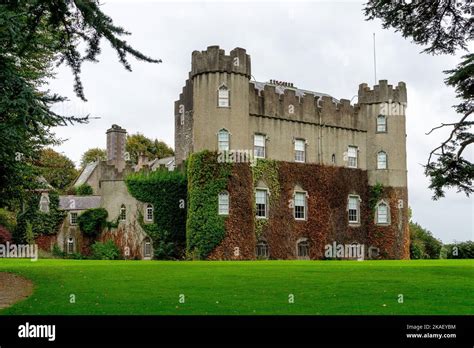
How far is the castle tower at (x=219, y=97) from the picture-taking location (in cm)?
3769

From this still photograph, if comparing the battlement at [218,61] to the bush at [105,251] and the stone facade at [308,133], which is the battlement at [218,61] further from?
the bush at [105,251]

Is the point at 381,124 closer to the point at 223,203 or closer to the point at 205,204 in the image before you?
the point at 223,203

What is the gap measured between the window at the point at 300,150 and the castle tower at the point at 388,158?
18.3 feet

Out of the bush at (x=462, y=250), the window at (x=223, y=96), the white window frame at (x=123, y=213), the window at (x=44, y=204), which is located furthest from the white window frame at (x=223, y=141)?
the bush at (x=462, y=250)

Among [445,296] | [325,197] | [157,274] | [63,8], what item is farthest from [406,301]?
[325,197]

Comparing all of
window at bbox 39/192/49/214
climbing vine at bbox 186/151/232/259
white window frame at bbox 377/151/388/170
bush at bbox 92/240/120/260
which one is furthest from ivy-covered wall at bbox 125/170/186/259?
white window frame at bbox 377/151/388/170

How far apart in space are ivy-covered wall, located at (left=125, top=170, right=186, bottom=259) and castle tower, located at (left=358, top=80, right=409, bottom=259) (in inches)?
521

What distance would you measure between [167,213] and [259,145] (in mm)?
7131

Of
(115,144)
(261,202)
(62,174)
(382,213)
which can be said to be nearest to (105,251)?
(261,202)

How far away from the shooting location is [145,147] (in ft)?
241

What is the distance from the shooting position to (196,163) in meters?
37.5

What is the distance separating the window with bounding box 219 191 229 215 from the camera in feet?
121

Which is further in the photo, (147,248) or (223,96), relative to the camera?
(147,248)

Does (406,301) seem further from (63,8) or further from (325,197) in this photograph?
(325,197)
